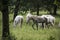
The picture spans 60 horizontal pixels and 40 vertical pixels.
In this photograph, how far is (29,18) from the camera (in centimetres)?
1570

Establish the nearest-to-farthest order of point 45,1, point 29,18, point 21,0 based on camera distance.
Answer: point 21,0 → point 45,1 → point 29,18

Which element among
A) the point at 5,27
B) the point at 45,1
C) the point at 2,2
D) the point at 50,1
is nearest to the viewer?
the point at 2,2

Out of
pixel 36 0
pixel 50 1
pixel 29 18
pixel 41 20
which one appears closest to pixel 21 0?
pixel 36 0

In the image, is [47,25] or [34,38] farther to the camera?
[47,25]

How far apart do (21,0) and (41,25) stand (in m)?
4.63

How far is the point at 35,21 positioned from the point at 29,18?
3.24 feet

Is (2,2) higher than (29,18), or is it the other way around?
(2,2)

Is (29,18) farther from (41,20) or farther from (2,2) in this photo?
(2,2)

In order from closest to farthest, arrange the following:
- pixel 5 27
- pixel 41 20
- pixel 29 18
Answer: pixel 5 27 → pixel 41 20 → pixel 29 18

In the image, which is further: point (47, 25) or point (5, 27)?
point (47, 25)

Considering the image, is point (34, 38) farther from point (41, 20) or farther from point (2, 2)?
point (41, 20)

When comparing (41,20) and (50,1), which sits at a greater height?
(50,1)

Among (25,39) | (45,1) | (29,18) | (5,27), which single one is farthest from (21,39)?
(29,18)

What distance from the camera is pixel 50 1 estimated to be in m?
12.9
